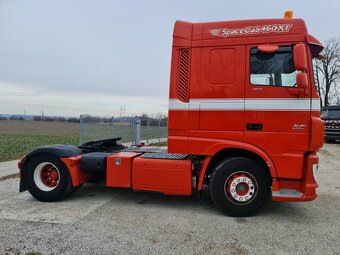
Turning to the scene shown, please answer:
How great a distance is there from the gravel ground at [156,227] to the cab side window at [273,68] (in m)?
2.23

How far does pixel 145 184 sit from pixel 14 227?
214cm

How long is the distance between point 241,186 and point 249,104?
1342mm

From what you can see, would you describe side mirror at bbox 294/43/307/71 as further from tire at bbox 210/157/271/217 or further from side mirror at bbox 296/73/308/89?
tire at bbox 210/157/271/217

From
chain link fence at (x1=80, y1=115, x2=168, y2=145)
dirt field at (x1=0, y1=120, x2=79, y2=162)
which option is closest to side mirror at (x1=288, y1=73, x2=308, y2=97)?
chain link fence at (x1=80, y1=115, x2=168, y2=145)

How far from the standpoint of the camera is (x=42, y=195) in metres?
5.98

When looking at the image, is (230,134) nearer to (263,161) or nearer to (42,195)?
(263,161)

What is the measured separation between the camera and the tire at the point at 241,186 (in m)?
5.07

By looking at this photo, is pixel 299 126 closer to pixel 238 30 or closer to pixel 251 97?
pixel 251 97

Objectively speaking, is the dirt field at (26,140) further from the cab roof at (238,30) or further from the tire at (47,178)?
the cab roof at (238,30)

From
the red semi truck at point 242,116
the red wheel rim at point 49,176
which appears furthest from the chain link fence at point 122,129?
the red semi truck at point 242,116

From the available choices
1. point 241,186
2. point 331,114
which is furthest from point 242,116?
point 331,114

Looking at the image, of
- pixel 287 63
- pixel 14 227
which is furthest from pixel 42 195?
pixel 287 63

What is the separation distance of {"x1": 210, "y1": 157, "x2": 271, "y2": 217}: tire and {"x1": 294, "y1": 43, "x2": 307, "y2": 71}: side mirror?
163cm

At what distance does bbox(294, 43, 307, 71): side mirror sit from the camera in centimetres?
464
